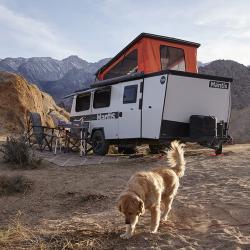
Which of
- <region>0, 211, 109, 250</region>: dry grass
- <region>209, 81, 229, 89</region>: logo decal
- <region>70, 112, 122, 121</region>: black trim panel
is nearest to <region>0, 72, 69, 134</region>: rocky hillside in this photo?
<region>70, 112, 122, 121</region>: black trim panel

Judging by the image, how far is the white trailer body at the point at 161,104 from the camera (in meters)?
10.7

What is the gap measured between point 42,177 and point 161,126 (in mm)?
3375

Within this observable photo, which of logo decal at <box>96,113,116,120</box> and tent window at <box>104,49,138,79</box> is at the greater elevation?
tent window at <box>104,49,138,79</box>

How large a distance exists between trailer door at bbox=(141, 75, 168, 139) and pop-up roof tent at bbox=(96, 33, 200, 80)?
155 centimetres

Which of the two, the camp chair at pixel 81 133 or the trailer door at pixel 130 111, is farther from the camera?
the camp chair at pixel 81 133

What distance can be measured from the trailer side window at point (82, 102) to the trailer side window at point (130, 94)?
7.76 ft

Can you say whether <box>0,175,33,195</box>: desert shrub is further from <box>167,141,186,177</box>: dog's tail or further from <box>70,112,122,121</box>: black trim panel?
<box>70,112,122,121</box>: black trim panel

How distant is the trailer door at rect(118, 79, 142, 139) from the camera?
37.7ft

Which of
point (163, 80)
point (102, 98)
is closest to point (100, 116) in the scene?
point (102, 98)

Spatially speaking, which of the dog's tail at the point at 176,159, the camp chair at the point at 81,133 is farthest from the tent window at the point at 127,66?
the dog's tail at the point at 176,159

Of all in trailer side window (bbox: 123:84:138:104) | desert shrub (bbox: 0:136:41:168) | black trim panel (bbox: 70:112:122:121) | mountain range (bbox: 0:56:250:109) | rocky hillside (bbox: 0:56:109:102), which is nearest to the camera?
desert shrub (bbox: 0:136:41:168)

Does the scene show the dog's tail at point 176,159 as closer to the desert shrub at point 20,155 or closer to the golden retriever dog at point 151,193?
the golden retriever dog at point 151,193

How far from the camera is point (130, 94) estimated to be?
1181cm

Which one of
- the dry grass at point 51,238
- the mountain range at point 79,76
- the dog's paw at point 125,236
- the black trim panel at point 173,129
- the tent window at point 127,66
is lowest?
the dry grass at point 51,238
